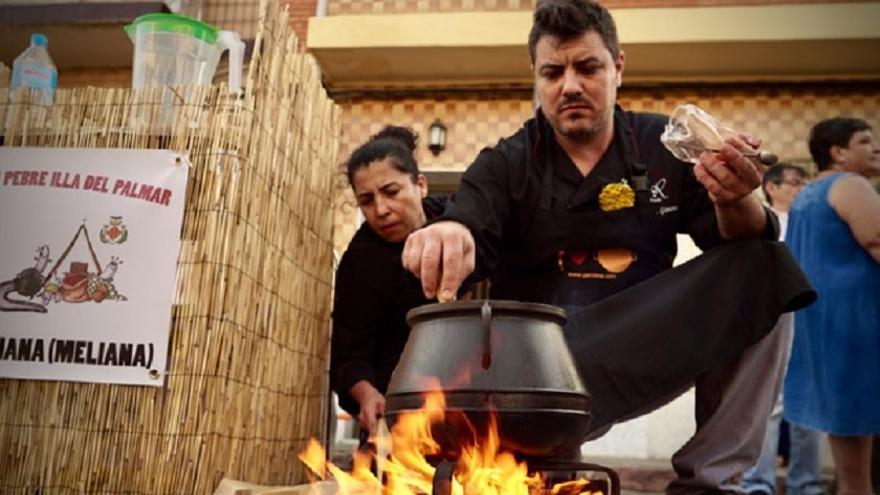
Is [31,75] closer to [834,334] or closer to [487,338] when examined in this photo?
[487,338]

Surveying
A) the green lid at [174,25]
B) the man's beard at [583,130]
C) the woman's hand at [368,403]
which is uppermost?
the green lid at [174,25]

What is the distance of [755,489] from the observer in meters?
4.03

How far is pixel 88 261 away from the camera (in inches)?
110

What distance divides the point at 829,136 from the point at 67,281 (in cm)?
342

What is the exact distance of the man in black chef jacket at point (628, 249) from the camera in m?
2.54

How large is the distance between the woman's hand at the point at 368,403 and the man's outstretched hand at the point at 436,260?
1222mm

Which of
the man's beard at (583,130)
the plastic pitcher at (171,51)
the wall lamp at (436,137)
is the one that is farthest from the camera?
the wall lamp at (436,137)

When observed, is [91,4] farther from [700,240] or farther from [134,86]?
[700,240]

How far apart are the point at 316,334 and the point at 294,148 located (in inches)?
33.2

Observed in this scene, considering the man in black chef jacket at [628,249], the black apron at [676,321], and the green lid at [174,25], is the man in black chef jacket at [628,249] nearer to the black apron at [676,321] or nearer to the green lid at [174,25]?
the black apron at [676,321]

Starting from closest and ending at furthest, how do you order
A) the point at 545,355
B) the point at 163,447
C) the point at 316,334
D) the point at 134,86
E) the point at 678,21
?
the point at 545,355 < the point at 163,447 < the point at 134,86 < the point at 316,334 < the point at 678,21

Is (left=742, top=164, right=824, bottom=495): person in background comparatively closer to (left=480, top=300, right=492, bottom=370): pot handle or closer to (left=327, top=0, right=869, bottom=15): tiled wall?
(left=480, top=300, right=492, bottom=370): pot handle

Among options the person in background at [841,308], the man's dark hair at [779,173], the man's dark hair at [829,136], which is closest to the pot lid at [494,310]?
the person in background at [841,308]

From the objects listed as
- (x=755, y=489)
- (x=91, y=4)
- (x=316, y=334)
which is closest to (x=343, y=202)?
(x=91, y=4)
